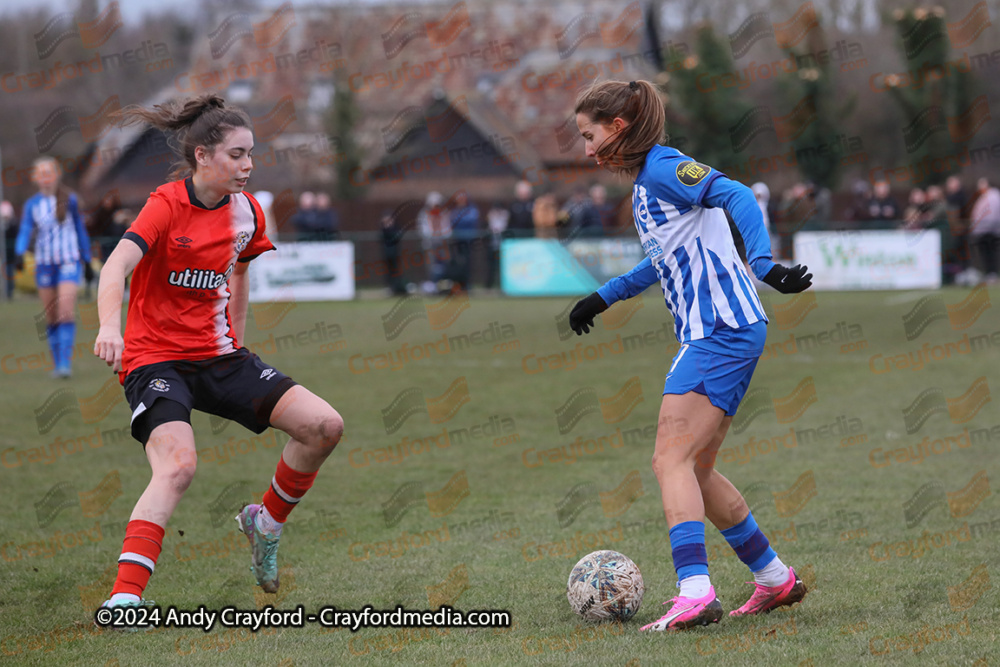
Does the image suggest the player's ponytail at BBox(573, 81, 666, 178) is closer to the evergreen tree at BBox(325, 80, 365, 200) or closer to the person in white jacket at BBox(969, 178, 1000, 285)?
the person in white jacket at BBox(969, 178, 1000, 285)

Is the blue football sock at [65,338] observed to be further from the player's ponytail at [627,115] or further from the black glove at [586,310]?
the player's ponytail at [627,115]

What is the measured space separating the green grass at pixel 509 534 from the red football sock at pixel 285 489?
0.33 metres

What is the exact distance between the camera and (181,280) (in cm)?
441

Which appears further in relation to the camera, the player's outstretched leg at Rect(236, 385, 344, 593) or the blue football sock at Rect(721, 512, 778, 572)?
the player's outstretched leg at Rect(236, 385, 344, 593)

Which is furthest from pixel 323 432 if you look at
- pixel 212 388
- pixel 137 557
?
pixel 137 557

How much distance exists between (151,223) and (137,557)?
1.22 meters

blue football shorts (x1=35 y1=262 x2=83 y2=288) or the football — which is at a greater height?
the football

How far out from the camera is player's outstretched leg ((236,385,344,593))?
4.43m

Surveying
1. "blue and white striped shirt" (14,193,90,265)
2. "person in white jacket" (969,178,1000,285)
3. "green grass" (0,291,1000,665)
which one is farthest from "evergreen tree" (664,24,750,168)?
"blue and white striped shirt" (14,193,90,265)

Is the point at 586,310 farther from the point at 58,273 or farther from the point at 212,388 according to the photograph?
the point at 58,273

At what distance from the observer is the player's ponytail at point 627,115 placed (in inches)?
156

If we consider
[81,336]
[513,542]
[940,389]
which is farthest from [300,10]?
[513,542]

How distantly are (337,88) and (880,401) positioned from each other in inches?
1155

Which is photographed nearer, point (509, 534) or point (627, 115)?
point (627, 115)
